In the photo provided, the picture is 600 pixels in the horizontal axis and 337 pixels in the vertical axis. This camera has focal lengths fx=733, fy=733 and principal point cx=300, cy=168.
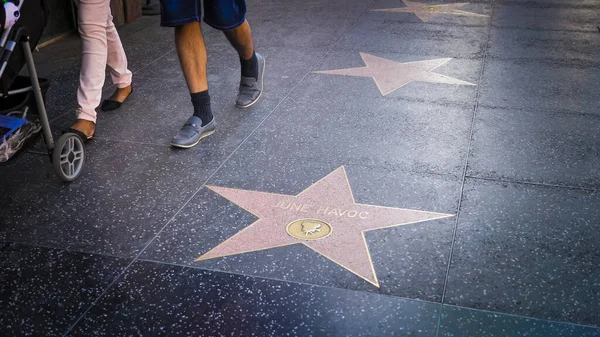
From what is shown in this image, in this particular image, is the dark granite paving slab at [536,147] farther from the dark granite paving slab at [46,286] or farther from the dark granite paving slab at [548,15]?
the dark granite paving slab at [548,15]

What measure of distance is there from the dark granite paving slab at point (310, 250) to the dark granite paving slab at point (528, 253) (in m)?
0.09

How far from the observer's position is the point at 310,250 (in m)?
2.86

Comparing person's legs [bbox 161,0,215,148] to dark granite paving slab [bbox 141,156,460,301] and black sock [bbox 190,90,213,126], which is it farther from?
dark granite paving slab [bbox 141,156,460,301]

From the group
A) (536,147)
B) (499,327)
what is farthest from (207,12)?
(499,327)

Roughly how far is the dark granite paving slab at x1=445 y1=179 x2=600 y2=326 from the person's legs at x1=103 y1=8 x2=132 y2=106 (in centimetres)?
223

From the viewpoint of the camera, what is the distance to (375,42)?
19.5 ft

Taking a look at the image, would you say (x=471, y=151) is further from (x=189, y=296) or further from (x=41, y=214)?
(x=41, y=214)

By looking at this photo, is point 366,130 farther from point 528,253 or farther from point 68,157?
point 68,157

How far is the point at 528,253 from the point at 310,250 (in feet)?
2.76

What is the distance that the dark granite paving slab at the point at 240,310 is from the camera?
2383 mm

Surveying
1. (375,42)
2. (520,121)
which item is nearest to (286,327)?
(520,121)

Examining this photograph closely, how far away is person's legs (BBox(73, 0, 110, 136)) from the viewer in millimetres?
Result: 3910

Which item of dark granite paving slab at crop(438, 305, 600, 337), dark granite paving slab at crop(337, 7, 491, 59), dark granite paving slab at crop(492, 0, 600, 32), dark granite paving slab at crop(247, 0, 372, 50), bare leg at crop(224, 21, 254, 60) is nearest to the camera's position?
dark granite paving slab at crop(438, 305, 600, 337)

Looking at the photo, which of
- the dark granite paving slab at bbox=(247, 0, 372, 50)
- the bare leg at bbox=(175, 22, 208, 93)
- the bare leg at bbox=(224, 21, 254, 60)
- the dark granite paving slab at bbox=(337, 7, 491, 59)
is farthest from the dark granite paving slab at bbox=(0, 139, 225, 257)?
the dark granite paving slab at bbox=(337, 7, 491, 59)
